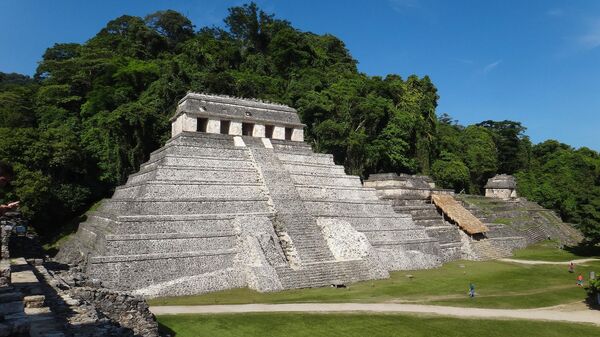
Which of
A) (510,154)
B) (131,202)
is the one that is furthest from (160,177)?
(510,154)

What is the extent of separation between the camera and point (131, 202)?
Answer: 70.7 ft

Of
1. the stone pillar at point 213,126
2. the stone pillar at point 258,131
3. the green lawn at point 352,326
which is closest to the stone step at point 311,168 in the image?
the stone pillar at point 258,131

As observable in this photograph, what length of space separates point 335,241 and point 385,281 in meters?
3.55

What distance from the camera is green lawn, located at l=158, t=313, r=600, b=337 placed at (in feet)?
47.6

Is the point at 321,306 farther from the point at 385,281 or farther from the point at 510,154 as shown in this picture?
the point at 510,154

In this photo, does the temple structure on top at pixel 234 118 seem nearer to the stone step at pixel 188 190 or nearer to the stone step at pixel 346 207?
the stone step at pixel 188 190

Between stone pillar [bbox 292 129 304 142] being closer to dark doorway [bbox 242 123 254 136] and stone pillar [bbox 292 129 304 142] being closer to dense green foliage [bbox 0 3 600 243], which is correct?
dark doorway [bbox 242 123 254 136]

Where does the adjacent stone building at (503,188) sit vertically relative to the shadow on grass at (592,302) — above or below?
above

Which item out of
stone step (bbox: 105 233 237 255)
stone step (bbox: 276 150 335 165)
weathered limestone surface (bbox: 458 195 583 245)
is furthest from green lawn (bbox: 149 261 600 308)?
weathered limestone surface (bbox: 458 195 583 245)

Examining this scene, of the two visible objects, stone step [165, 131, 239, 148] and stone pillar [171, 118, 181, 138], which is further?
stone pillar [171, 118, 181, 138]

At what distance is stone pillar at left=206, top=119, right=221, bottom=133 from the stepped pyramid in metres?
0.07

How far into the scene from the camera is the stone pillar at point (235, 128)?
1193 inches

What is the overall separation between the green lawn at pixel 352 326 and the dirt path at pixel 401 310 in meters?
0.64

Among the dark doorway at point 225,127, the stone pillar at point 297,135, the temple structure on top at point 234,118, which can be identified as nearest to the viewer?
the temple structure on top at point 234,118
